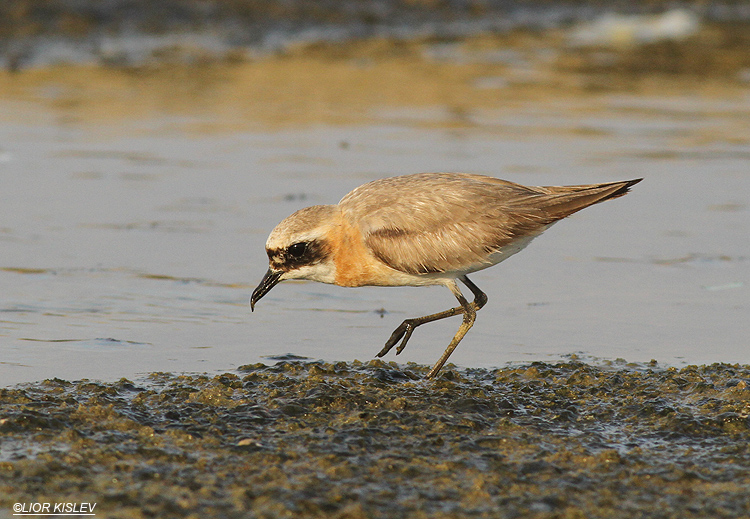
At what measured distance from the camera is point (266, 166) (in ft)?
42.3

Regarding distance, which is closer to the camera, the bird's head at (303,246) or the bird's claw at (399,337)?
the bird's head at (303,246)

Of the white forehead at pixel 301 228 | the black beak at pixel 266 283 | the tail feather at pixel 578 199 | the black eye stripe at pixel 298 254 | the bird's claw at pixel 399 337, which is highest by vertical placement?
the tail feather at pixel 578 199

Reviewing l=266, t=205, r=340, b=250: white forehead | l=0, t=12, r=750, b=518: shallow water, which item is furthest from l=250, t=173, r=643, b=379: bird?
l=0, t=12, r=750, b=518: shallow water

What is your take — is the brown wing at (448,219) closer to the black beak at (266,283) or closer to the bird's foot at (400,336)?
the bird's foot at (400,336)

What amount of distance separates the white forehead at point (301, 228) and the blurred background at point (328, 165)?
2.63 feet

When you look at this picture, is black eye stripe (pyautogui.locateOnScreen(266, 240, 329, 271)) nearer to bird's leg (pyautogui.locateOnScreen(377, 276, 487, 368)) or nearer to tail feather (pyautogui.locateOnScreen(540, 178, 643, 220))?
bird's leg (pyautogui.locateOnScreen(377, 276, 487, 368))

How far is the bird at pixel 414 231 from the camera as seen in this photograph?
7125mm

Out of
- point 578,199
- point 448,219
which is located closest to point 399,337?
point 448,219

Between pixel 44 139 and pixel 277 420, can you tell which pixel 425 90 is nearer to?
pixel 44 139

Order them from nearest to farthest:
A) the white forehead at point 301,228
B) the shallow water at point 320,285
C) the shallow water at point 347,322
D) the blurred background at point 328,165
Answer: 1. the shallow water at point 347,322
2. the white forehead at point 301,228
3. the shallow water at point 320,285
4. the blurred background at point 328,165

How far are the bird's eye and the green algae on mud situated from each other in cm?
71

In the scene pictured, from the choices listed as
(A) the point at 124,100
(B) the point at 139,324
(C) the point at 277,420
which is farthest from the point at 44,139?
(C) the point at 277,420

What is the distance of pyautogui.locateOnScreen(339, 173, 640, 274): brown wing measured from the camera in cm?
713

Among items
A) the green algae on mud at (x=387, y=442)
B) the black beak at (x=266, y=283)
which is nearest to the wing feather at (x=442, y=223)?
the black beak at (x=266, y=283)
